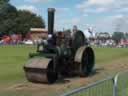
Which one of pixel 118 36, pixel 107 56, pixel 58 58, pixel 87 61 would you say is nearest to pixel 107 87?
pixel 58 58

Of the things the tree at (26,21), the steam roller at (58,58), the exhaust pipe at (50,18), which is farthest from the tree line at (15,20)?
the exhaust pipe at (50,18)

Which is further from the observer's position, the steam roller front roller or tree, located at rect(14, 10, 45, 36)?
tree, located at rect(14, 10, 45, 36)

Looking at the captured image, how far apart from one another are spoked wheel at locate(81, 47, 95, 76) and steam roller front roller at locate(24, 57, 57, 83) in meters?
2.32

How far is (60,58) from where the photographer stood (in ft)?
46.3

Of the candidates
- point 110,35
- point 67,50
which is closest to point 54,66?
point 67,50

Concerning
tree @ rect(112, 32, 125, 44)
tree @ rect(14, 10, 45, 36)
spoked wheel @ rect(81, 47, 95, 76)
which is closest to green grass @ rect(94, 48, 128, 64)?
spoked wheel @ rect(81, 47, 95, 76)

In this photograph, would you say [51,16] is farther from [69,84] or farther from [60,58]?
[69,84]

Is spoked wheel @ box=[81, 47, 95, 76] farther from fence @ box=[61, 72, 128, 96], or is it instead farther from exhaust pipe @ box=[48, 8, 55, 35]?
fence @ box=[61, 72, 128, 96]

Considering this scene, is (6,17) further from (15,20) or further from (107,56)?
(107,56)

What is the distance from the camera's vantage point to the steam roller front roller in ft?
42.7

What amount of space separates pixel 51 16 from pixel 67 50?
149 centimetres

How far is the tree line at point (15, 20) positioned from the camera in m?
99.4

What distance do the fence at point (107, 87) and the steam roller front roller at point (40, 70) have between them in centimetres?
448

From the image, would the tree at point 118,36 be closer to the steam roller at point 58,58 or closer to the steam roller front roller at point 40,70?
the steam roller at point 58,58
